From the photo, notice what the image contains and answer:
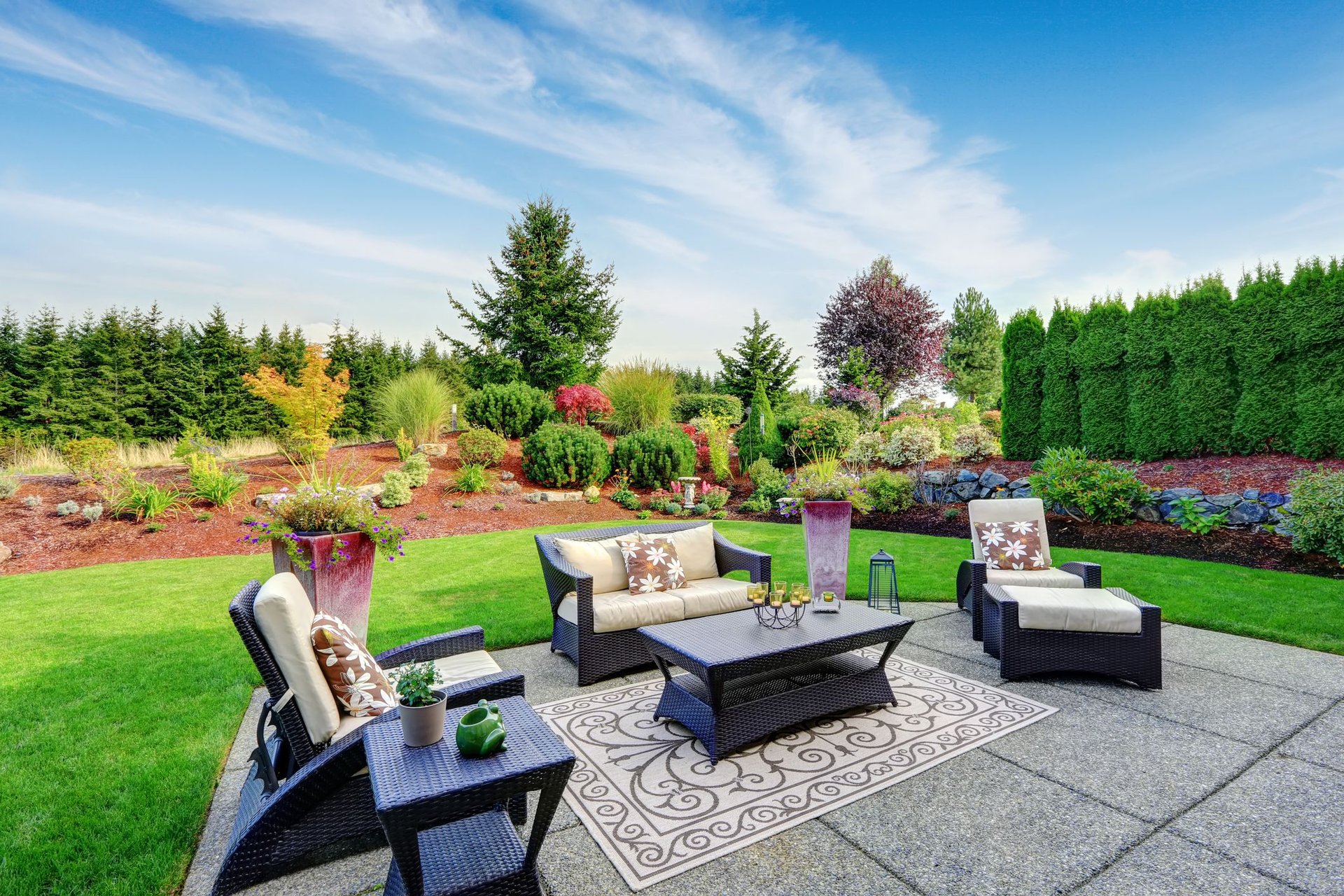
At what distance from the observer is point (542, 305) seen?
1775cm

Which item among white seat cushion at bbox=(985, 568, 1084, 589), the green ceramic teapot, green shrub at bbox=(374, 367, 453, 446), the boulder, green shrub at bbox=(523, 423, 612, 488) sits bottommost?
white seat cushion at bbox=(985, 568, 1084, 589)

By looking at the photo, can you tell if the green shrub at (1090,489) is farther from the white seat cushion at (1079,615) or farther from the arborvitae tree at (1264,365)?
the white seat cushion at (1079,615)

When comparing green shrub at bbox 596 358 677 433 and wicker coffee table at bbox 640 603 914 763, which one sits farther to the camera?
green shrub at bbox 596 358 677 433

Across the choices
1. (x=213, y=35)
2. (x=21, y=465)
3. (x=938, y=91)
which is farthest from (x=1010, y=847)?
(x=21, y=465)

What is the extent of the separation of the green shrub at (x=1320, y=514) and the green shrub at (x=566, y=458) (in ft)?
26.1

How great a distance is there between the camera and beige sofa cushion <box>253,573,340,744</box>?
1944 mm

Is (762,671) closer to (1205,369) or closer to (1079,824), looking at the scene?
(1079,824)

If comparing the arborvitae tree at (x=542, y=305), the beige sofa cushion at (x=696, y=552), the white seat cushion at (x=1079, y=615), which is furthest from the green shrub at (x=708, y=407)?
the white seat cushion at (x=1079, y=615)

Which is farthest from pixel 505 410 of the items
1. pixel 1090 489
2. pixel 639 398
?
pixel 1090 489

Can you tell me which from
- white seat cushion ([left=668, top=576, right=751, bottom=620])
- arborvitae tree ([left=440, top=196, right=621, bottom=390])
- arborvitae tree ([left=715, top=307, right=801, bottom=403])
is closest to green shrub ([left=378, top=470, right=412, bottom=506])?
white seat cushion ([left=668, top=576, right=751, bottom=620])

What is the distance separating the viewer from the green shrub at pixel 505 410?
12797 millimetres

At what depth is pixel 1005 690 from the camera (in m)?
3.40

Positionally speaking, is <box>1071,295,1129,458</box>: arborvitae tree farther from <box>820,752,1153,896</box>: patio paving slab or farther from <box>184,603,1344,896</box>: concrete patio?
<box>820,752,1153,896</box>: patio paving slab

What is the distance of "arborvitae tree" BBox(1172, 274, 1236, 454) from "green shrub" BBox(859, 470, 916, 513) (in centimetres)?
345
